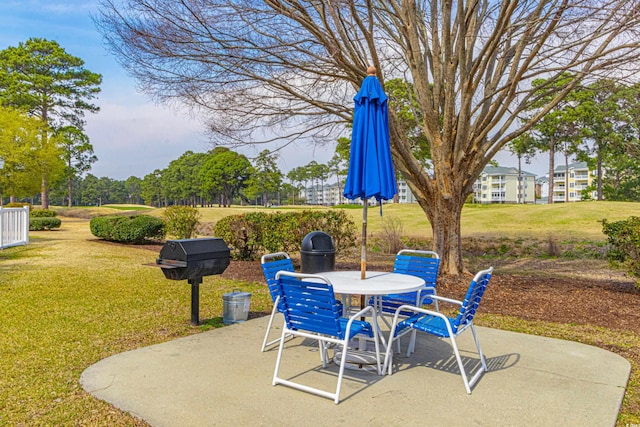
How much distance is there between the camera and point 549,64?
8742mm

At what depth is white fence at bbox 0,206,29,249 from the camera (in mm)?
12972

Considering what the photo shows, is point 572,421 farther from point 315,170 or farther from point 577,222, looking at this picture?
point 315,170

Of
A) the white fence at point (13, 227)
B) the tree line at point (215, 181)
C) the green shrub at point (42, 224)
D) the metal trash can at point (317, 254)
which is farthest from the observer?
the tree line at point (215, 181)

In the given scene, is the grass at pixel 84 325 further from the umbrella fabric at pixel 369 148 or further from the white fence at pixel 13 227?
the umbrella fabric at pixel 369 148

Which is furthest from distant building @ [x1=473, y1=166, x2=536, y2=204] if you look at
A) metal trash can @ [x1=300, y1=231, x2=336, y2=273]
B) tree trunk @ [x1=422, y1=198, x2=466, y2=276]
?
metal trash can @ [x1=300, y1=231, x2=336, y2=273]

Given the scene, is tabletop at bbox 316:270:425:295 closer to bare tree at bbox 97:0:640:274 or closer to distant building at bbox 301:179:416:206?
bare tree at bbox 97:0:640:274

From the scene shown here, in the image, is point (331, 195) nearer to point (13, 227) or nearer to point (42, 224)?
point (42, 224)

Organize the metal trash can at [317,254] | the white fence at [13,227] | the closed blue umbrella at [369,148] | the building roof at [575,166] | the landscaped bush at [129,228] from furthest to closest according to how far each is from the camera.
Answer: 1. the building roof at [575,166]
2. the landscaped bush at [129,228]
3. the white fence at [13,227]
4. the metal trash can at [317,254]
5. the closed blue umbrella at [369,148]

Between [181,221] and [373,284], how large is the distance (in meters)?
12.5

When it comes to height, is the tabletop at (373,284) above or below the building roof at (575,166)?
below

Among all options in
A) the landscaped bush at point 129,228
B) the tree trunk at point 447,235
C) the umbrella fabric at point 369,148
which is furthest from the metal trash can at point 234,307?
the landscaped bush at point 129,228

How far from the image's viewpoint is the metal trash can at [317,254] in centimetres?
608

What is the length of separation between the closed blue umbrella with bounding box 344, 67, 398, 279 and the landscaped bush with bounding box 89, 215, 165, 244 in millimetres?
13244

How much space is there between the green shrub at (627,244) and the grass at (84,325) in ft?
8.33
